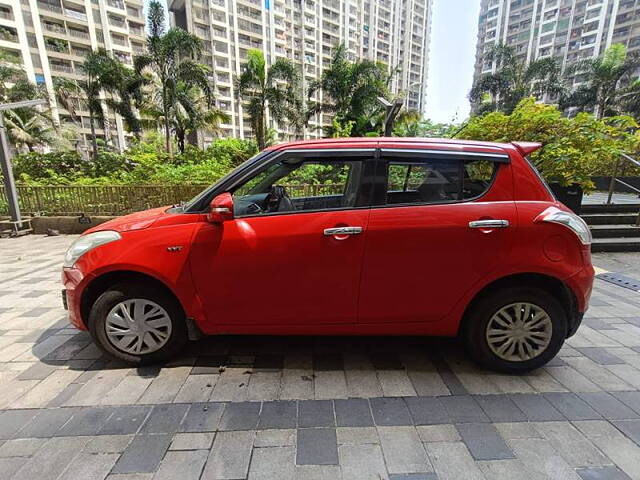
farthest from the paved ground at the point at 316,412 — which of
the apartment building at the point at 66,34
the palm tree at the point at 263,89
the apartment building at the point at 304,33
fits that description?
the apartment building at the point at 66,34

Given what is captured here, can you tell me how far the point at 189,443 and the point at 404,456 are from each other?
1268 mm

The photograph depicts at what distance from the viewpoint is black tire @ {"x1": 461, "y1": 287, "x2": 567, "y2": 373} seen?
2490 millimetres

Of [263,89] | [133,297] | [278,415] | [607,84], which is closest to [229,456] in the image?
[278,415]

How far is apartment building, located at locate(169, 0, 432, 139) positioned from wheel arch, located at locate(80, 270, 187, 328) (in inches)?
1019

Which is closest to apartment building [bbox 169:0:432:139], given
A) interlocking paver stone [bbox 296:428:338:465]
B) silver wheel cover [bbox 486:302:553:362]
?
silver wheel cover [bbox 486:302:553:362]

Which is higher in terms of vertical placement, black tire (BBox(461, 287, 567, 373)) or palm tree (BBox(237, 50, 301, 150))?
palm tree (BBox(237, 50, 301, 150))

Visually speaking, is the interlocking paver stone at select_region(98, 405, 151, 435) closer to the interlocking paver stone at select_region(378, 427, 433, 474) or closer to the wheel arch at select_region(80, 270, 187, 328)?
the wheel arch at select_region(80, 270, 187, 328)

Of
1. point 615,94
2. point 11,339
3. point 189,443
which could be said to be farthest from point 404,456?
point 615,94

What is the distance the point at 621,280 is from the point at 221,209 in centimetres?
586

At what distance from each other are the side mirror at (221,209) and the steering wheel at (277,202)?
0.36 m

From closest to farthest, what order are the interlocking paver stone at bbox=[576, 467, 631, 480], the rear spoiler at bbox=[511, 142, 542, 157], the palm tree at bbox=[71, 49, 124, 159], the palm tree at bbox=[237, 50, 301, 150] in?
the interlocking paver stone at bbox=[576, 467, 631, 480] → the rear spoiler at bbox=[511, 142, 542, 157] → the palm tree at bbox=[71, 49, 124, 159] → the palm tree at bbox=[237, 50, 301, 150]

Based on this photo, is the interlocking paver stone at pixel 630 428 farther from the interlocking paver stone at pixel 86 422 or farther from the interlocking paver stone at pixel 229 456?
the interlocking paver stone at pixel 86 422

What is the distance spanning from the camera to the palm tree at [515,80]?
30719mm

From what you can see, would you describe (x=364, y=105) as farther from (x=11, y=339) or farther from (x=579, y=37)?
(x=579, y=37)
